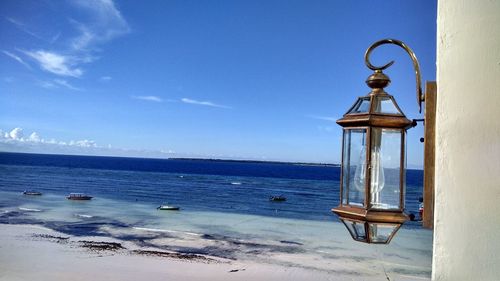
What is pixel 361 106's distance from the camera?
4.63 feet

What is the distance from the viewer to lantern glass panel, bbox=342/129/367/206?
55.2 inches

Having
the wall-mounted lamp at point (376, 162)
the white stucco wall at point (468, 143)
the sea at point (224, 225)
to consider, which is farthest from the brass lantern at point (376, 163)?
the sea at point (224, 225)

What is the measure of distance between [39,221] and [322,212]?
57.6 ft

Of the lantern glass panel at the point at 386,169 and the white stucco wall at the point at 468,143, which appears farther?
the lantern glass panel at the point at 386,169

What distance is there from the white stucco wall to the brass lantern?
0.22 m

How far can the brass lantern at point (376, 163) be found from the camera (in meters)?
1.34

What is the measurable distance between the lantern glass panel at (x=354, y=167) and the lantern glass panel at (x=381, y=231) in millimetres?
83

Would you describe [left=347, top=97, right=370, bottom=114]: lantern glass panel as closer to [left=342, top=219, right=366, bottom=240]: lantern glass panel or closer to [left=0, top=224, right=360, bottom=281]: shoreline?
[left=342, top=219, right=366, bottom=240]: lantern glass panel

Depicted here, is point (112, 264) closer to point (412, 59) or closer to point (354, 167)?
point (354, 167)

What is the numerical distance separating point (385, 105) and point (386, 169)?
21 cm

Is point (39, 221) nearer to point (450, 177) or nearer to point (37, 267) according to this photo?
point (37, 267)

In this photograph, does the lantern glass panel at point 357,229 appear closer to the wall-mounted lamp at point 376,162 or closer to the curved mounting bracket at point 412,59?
the wall-mounted lamp at point 376,162

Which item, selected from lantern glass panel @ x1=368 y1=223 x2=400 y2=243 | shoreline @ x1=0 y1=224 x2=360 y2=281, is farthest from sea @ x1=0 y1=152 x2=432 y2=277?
lantern glass panel @ x1=368 y1=223 x2=400 y2=243

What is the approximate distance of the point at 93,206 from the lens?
29.6 m
